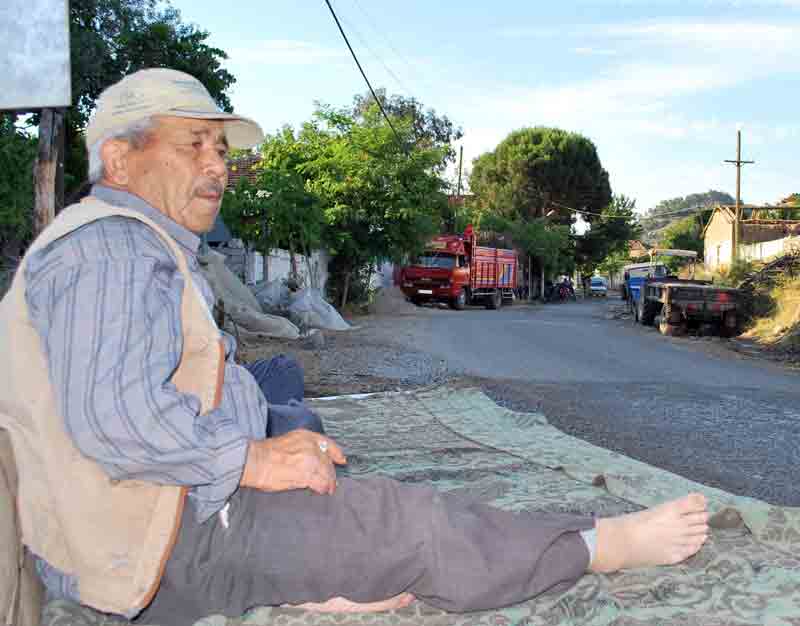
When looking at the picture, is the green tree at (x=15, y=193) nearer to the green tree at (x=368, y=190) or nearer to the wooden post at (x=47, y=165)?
the wooden post at (x=47, y=165)

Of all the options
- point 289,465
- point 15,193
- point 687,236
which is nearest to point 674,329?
point 15,193

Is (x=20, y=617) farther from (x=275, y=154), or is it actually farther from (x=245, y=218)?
(x=275, y=154)

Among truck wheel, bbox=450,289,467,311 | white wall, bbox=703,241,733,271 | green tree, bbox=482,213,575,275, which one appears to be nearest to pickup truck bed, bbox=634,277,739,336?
truck wheel, bbox=450,289,467,311

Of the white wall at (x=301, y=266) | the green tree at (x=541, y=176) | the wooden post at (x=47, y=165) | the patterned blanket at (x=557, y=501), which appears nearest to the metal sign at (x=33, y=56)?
the wooden post at (x=47, y=165)

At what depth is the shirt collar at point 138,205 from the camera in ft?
6.60

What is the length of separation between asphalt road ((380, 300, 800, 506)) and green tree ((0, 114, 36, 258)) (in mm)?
6004

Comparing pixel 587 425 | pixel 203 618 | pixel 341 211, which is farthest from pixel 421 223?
pixel 203 618

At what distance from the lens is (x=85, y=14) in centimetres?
2041

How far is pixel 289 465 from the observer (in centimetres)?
191

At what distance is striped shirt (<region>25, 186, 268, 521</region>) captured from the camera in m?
1.66

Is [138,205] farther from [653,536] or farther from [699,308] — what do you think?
[699,308]

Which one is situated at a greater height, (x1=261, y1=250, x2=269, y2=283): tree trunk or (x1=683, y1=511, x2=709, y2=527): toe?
(x1=261, y1=250, x2=269, y2=283): tree trunk

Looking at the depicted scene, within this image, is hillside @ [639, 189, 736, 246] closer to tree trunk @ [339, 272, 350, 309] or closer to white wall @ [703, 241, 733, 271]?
white wall @ [703, 241, 733, 271]

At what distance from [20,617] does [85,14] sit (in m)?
21.1
